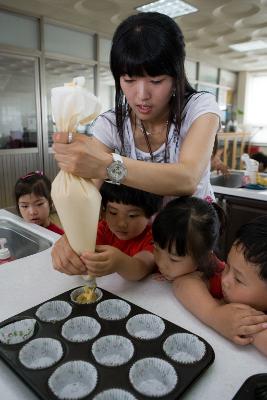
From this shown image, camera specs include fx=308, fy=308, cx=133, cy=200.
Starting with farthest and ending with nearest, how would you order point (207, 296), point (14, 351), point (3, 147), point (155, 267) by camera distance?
point (3, 147)
point (155, 267)
point (207, 296)
point (14, 351)

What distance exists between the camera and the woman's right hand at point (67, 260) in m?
→ 0.71

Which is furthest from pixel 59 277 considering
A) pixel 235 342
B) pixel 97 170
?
pixel 235 342

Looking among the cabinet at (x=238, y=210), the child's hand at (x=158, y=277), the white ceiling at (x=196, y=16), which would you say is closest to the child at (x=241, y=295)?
the child's hand at (x=158, y=277)

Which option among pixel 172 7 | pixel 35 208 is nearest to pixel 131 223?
pixel 35 208

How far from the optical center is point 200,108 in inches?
36.6

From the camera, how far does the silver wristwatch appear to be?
2.18ft

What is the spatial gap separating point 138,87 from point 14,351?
0.70m

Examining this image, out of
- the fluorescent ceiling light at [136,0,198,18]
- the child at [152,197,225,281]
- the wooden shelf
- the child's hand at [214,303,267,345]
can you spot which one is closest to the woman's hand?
the child at [152,197,225,281]

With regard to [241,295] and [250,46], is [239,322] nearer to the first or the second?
[241,295]

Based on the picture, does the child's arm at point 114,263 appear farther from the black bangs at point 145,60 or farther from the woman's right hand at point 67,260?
the black bangs at point 145,60

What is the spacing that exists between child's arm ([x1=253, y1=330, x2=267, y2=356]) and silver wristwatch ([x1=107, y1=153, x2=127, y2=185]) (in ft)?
1.35

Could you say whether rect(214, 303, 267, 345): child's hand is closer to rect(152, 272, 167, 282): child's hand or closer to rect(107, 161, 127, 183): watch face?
rect(152, 272, 167, 282): child's hand

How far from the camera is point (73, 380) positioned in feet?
1.70

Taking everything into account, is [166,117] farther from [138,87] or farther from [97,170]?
[97,170]
